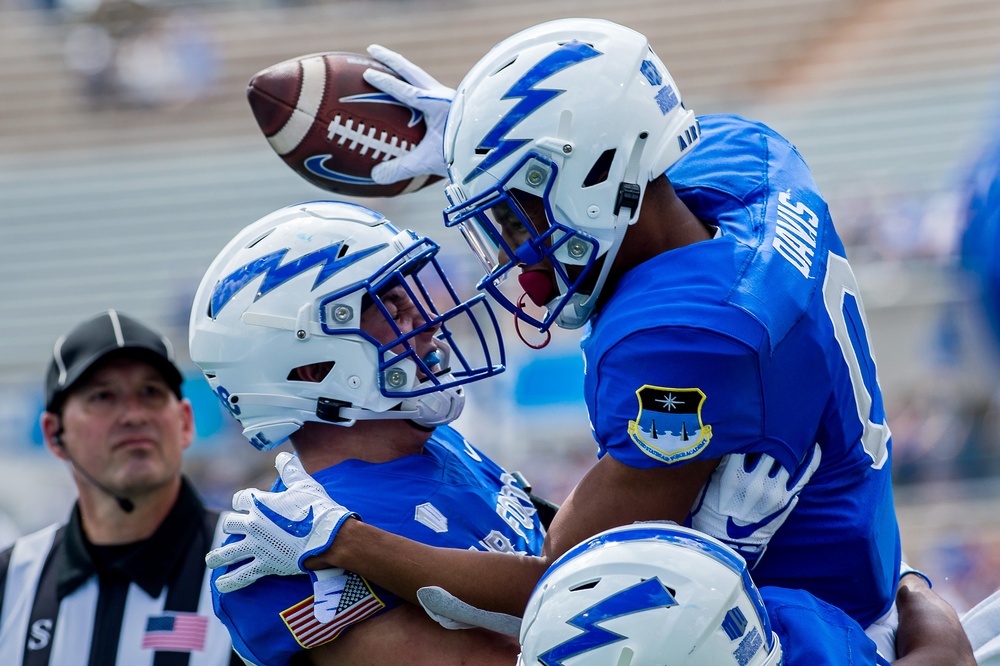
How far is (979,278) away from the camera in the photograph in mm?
1729

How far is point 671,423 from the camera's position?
2084 mm

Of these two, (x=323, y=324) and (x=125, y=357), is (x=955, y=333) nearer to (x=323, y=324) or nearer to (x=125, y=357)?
(x=125, y=357)

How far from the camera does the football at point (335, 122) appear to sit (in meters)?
2.95

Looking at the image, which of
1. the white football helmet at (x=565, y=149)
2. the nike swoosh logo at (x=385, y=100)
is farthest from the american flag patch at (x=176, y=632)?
the white football helmet at (x=565, y=149)

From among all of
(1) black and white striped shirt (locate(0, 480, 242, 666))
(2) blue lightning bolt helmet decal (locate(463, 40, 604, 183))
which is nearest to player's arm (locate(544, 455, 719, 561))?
(2) blue lightning bolt helmet decal (locate(463, 40, 604, 183))

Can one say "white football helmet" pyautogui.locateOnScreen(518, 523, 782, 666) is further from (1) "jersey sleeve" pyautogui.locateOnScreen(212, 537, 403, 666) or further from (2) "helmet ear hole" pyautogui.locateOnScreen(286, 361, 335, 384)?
(2) "helmet ear hole" pyautogui.locateOnScreen(286, 361, 335, 384)

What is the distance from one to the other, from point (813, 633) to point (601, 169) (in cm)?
86

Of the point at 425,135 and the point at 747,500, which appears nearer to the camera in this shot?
the point at 747,500

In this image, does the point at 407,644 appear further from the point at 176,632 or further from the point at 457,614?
the point at 176,632

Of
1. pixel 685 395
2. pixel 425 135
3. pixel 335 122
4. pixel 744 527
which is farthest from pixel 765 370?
pixel 335 122

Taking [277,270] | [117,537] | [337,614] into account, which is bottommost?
[117,537]

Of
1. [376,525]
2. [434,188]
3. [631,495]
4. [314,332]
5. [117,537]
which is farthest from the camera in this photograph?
[434,188]

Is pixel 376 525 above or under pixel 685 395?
under

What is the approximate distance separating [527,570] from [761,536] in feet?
1.35
